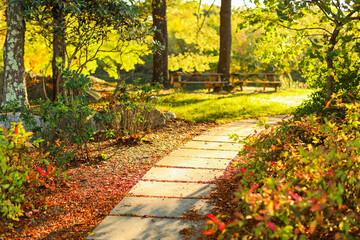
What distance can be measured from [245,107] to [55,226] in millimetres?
6965

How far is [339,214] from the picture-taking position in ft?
6.68

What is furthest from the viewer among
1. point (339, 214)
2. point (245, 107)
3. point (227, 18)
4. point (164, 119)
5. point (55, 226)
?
point (227, 18)

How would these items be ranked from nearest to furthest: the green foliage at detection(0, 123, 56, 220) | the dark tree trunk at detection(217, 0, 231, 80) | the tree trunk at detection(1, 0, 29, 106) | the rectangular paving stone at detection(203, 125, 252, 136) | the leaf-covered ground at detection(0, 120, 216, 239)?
the green foliage at detection(0, 123, 56, 220), the leaf-covered ground at detection(0, 120, 216, 239), the tree trunk at detection(1, 0, 29, 106), the rectangular paving stone at detection(203, 125, 252, 136), the dark tree trunk at detection(217, 0, 231, 80)

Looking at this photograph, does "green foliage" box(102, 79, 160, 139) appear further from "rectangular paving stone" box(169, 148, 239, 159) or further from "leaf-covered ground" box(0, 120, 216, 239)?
"rectangular paving stone" box(169, 148, 239, 159)

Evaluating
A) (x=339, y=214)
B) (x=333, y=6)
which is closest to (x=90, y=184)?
(x=339, y=214)

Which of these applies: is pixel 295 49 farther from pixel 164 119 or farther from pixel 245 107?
pixel 245 107

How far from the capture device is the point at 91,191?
12.9 feet

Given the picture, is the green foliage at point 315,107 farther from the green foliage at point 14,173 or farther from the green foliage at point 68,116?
the green foliage at point 14,173

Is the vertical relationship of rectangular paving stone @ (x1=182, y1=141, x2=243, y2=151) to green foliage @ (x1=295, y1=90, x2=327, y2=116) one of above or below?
below

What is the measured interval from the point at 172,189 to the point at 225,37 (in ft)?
35.9

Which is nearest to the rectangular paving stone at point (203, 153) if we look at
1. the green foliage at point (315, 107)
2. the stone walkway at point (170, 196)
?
the stone walkway at point (170, 196)

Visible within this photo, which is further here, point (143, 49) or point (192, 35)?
point (192, 35)

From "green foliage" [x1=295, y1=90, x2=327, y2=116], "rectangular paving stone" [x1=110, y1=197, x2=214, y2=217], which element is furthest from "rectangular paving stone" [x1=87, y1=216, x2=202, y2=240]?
"green foliage" [x1=295, y1=90, x2=327, y2=116]

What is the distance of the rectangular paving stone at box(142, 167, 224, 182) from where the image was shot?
415 cm
